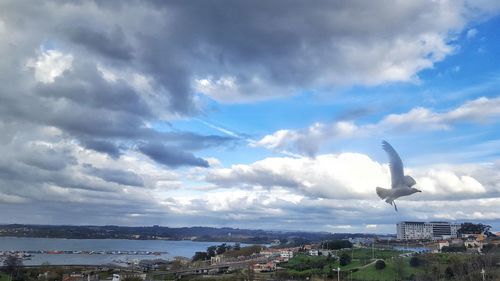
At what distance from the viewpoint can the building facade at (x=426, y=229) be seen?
354 ft

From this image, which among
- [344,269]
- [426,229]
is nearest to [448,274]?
[344,269]

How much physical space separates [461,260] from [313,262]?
17.7m

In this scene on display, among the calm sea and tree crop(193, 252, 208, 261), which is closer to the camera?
tree crop(193, 252, 208, 261)

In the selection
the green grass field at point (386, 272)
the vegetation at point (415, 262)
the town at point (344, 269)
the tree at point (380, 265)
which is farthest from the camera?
the tree at point (380, 265)

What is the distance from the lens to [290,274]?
181 feet

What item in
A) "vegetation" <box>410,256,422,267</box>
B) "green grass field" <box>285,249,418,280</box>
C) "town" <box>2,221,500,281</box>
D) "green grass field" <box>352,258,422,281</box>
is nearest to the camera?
"town" <box>2,221,500,281</box>

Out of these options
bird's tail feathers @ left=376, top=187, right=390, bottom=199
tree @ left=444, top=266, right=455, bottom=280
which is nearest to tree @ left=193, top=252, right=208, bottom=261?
tree @ left=444, top=266, right=455, bottom=280

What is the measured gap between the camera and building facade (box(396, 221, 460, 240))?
10775cm

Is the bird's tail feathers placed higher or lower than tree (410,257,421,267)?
higher

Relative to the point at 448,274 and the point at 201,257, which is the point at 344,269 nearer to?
the point at 448,274

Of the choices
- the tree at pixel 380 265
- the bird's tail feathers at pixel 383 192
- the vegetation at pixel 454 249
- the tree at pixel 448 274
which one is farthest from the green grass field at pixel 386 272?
the bird's tail feathers at pixel 383 192

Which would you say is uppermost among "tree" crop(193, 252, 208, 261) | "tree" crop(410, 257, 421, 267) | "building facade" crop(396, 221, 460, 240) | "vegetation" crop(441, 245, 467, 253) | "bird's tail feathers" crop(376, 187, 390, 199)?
"bird's tail feathers" crop(376, 187, 390, 199)

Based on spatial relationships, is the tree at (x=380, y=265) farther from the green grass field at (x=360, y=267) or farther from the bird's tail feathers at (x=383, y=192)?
the bird's tail feathers at (x=383, y=192)

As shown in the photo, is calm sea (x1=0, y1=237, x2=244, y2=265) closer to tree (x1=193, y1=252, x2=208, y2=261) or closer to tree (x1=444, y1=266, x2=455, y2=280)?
tree (x1=193, y1=252, x2=208, y2=261)
